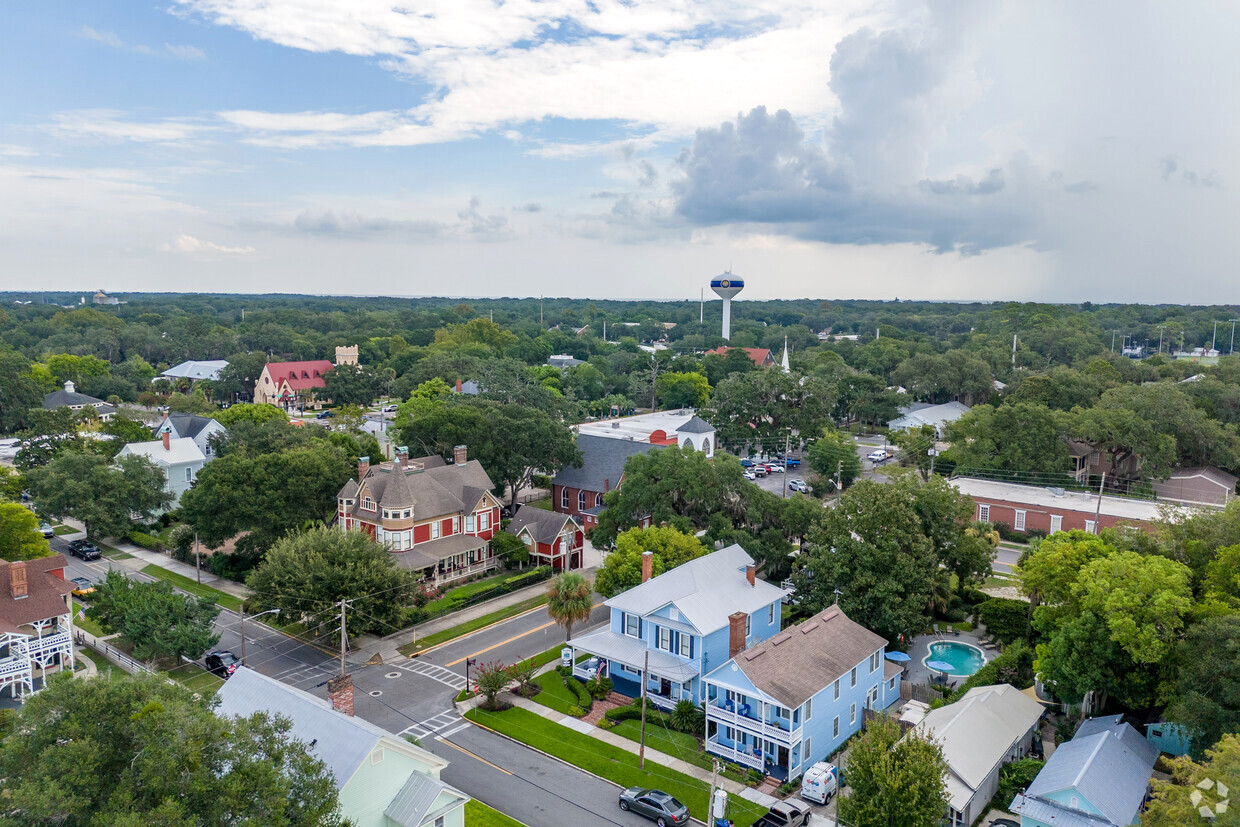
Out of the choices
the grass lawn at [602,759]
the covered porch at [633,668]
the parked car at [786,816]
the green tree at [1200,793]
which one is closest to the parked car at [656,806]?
the grass lawn at [602,759]

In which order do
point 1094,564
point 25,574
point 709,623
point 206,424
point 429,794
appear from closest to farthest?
1. point 429,794
2. point 1094,564
3. point 709,623
4. point 25,574
5. point 206,424

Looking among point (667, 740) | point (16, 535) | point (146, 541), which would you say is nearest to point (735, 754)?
point (667, 740)

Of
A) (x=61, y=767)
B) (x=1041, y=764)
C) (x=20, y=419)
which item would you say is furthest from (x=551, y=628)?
(x=20, y=419)

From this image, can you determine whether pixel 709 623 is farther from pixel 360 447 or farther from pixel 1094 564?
pixel 360 447

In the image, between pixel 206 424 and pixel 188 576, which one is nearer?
pixel 188 576

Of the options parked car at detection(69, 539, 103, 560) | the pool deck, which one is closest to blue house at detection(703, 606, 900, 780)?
the pool deck

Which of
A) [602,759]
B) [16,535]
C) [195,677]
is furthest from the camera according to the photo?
[16,535]

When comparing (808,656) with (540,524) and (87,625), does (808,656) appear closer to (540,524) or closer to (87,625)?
(540,524)
